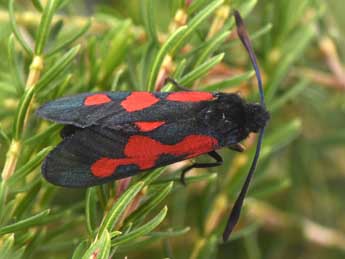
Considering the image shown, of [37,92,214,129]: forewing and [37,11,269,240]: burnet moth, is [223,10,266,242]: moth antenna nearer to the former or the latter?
[37,11,269,240]: burnet moth

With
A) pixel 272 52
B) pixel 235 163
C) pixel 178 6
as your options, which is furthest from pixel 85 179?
pixel 272 52

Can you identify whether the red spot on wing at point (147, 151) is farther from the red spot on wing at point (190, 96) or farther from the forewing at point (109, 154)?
the red spot on wing at point (190, 96)

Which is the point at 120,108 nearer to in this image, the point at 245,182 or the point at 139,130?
the point at 139,130

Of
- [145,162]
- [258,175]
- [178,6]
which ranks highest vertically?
[178,6]

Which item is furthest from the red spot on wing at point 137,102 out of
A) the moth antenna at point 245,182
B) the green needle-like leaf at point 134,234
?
the green needle-like leaf at point 134,234

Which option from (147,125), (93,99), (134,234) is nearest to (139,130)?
(147,125)

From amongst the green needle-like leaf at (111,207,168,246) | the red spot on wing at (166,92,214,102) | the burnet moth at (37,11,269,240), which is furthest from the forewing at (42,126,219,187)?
the green needle-like leaf at (111,207,168,246)

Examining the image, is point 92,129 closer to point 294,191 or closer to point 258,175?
point 258,175

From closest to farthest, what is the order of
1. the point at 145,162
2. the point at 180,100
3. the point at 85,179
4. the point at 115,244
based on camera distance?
the point at 115,244
the point at 85,179
the point at 145,162
the point at 180,100
